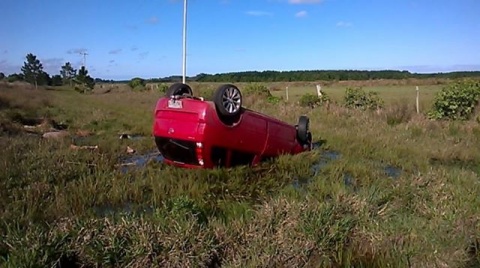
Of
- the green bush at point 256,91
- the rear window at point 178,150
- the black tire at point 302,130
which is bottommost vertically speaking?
the rear window at point 178,150

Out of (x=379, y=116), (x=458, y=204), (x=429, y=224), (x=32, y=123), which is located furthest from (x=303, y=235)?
(x=32, y=123)

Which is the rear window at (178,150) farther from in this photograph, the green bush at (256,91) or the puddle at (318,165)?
the green bush at (256,91)

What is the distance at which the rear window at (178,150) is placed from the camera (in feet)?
22.2

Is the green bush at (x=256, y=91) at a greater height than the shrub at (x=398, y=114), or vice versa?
the green bush at (x=256, y=91)

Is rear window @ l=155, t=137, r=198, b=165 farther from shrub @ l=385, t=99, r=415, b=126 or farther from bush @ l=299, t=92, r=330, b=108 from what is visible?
bush @ l=299, t=92, r=330, b=108

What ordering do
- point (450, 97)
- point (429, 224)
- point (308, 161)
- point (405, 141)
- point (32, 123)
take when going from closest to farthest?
1. point (429, 224)
2. point (308, 161)
3. point (405, 141)
4. point (450, 97)
5. point (32, 123)

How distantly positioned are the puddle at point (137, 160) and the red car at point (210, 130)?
725 millimetres

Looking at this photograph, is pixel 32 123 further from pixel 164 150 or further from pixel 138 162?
pixel 164 150

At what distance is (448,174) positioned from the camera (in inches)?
257

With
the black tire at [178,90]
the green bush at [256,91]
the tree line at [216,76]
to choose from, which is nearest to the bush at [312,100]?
the green bush at [256,91]

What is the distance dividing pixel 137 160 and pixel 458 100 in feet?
38.7

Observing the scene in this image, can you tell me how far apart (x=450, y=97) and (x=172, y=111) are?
11819mm

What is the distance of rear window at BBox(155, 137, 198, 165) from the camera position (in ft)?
22.2

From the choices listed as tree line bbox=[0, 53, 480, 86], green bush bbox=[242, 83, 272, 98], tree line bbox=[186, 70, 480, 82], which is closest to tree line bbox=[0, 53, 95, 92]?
tree line bbox=[0, 53, 480, 86]
